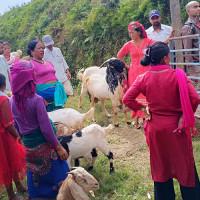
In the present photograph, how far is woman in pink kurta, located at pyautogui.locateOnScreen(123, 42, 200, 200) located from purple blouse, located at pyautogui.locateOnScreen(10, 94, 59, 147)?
988mm

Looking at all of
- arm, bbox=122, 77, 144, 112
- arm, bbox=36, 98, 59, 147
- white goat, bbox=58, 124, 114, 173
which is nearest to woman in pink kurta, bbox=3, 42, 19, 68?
white goat, bbox=58, 124, 114, 173

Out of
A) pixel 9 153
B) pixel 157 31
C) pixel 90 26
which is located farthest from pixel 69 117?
pixel 90 26

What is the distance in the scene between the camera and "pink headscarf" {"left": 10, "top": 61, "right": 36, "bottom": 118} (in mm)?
3000

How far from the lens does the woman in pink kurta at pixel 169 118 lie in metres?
2.84

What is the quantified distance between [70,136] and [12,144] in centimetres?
91

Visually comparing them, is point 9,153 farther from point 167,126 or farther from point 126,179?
point 167,126

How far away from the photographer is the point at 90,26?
12586 millimetres

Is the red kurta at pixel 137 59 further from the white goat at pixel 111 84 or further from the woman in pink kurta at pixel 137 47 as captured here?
the white goat at pixel 111 84

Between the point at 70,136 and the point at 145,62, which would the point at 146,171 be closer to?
the point at 70,136

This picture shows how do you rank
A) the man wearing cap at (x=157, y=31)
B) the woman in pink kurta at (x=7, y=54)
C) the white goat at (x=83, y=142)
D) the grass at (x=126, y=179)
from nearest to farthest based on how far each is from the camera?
the grass at (x=126, y=179), the white goat at (x=83, y=142), the man wearing cap at (x=157, y=31), the woman in pink kurta at (x=7, y=54)

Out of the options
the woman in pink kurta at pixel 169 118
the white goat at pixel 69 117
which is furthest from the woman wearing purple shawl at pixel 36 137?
the white goat at pixel 69 117

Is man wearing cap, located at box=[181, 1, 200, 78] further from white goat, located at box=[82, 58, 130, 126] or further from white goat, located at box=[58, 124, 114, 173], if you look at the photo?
white goat, located at box=[58, 124, 114, 173]

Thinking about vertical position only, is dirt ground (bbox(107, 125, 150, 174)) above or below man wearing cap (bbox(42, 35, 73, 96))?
below

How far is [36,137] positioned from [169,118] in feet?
4.77
